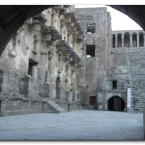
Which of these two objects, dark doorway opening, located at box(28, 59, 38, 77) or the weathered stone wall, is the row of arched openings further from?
dark doorway opening, located at box(28, 59, 38, 77)

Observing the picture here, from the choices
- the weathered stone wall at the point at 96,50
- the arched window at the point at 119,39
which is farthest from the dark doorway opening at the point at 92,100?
the arched window at the point at 119,39

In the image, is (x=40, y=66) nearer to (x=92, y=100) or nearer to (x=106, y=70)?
(x=92, y=100)

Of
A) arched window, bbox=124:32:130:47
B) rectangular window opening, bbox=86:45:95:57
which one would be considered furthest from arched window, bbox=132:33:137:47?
rectangular window opening, bbox=86:45:95:57

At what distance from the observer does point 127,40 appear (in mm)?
55969

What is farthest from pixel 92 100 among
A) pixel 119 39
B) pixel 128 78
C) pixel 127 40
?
pixel 127 40

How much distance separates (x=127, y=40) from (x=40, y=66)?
3427 cm

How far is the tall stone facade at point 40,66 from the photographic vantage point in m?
17.0

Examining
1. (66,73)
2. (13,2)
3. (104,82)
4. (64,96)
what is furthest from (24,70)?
(104,82)

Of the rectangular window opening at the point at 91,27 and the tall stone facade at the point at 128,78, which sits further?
the rectangular window opening at the point at 91,27

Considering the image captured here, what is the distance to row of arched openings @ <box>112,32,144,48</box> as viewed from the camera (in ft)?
180

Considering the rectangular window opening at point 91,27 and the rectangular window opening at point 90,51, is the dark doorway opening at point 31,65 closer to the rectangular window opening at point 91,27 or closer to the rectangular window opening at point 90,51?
the rectangular window opening at point 90,51

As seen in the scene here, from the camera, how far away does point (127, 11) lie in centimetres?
704

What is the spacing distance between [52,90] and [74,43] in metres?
12.2

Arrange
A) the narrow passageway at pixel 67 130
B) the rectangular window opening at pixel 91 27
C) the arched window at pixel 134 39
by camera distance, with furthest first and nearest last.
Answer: the arched window at pixel 134 39
the rectangular window opening at pixel 91 27
the narrow passageway at pixel 67 130
